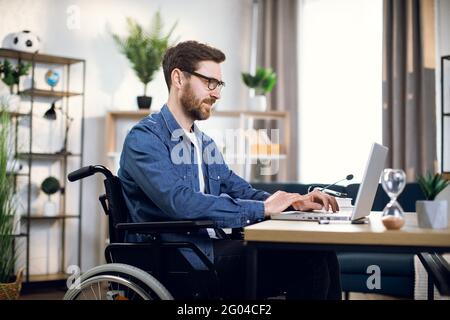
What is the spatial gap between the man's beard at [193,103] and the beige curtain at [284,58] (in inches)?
136

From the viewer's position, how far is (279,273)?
6.60 feet

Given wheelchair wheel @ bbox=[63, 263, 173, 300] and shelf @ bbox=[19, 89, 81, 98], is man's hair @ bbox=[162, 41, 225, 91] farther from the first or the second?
shelf @ bbox=[19, 89, 81, 98]

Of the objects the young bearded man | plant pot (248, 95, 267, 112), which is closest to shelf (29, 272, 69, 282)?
plant pot (248, 95, 267, 112)

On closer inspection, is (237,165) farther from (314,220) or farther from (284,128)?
(314,220)

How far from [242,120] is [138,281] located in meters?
3.64

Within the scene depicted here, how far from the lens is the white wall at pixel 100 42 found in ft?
16.8

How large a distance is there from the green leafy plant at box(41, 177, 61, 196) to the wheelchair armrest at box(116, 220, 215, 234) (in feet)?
10.7

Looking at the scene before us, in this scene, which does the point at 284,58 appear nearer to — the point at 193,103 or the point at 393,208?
the point at 193,103

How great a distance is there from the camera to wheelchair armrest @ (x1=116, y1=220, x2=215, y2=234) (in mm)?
1726

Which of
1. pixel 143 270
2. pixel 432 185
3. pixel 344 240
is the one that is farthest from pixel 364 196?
pixel 143 270

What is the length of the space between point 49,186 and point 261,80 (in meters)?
1.94

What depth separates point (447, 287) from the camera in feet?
4.98

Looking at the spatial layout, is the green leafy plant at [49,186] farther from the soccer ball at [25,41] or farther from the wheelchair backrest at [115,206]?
the wheelchair backrest at [115,206]

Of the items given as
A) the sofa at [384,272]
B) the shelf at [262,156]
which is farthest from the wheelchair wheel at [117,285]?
the shelf at [262,156]
